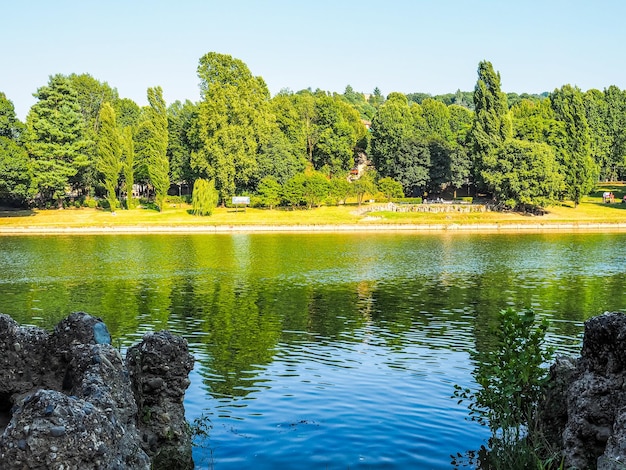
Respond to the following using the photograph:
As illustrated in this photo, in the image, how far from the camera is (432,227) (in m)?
100

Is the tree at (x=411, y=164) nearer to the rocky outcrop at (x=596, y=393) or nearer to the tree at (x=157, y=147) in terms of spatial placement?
the tree at (x=157, y=147)

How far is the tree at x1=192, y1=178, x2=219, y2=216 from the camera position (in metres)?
104

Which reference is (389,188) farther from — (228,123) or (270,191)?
(228,123)

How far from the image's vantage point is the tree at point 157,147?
362 ft

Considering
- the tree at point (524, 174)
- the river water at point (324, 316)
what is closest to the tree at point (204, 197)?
the river water at point (324, 316)

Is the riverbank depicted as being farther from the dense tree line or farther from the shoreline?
the dense tree line

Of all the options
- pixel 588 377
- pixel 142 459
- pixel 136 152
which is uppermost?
pixel 136 152

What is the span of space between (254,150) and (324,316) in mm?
83606

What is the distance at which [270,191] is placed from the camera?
111000 millimetres

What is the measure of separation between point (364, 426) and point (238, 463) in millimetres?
3585

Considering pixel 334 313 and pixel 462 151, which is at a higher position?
pixel 462 151

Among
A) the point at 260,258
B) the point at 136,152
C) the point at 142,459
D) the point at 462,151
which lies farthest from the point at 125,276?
the point at 462,151

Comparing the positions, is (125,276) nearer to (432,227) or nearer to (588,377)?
(588,377)

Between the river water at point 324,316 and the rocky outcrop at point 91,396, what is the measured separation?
6.81ft
